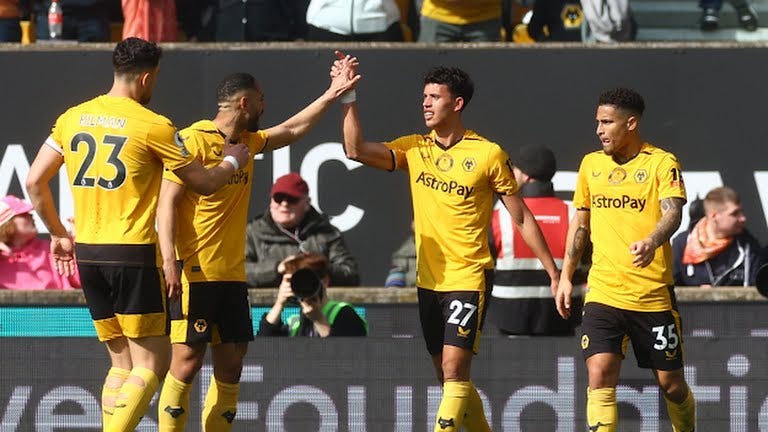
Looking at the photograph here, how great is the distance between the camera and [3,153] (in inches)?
500

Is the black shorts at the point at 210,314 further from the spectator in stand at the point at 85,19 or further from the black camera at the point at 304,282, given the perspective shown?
the spectator in stand at the point at 85,19

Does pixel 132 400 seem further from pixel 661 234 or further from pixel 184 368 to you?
pixel 661 234

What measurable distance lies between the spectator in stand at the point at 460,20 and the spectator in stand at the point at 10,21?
10.3ft

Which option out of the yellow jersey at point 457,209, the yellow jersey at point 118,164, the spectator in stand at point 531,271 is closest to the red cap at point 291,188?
the spectator in stand at point 531,271

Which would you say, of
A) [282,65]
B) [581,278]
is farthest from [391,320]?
[282,65]

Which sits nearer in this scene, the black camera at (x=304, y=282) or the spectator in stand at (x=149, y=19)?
the black camera at (x=304, y=282)

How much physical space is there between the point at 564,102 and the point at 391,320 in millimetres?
3210

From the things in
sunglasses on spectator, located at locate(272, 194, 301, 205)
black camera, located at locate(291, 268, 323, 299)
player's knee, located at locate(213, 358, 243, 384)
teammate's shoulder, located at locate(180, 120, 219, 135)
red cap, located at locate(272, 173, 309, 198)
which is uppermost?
teammate's shoulder, located at locate(180, 120, 219, 135)

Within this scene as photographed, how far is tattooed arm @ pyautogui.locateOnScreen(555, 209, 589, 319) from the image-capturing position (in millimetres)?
9250

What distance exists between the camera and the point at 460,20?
1290 cm

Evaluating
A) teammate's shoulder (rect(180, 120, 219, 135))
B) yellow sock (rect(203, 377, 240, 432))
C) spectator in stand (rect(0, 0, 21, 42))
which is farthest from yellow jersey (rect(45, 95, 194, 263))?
spectator in stand (rect(0, 0, 21, 42))

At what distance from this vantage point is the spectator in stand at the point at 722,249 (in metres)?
11.2

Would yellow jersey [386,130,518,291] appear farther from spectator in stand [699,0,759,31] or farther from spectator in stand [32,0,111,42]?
spectator in stand [32,0,111,42]

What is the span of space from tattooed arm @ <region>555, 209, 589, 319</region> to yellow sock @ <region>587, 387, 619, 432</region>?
1.54ft
